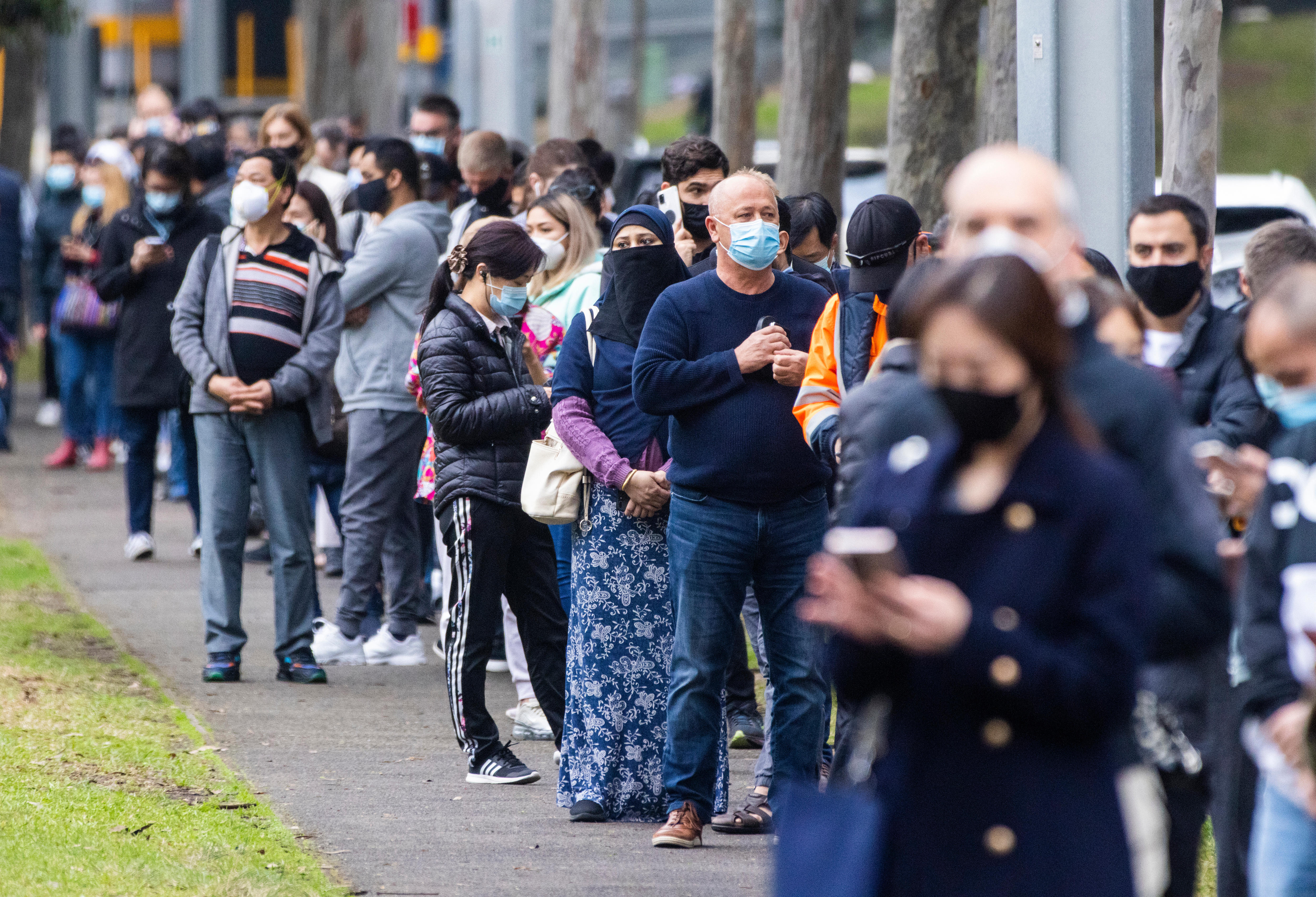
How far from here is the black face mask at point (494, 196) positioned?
9.76 m

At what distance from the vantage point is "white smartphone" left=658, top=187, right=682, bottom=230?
7.40 metres

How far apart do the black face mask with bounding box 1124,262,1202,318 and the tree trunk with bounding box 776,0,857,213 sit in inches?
274

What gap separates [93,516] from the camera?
13.7 m

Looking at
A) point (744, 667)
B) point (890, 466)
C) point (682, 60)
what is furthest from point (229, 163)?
point (682, 60)

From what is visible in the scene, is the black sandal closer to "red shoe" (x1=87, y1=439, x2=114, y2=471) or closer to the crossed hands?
the crossed hands

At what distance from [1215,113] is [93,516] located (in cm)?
904

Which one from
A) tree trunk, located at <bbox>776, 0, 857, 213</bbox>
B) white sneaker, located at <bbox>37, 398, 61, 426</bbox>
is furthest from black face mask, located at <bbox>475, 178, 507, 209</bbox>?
white sneaker, located at <bbox>37, 398, 61, 426</bbox>

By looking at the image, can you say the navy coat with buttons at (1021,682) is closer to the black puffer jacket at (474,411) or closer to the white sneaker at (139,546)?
the black puffer jacket at (474,411)

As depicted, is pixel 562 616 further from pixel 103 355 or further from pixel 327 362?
pixel 103 355

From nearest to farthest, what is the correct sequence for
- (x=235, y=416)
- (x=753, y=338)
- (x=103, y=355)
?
1. (x=753, y=338)
2. (x=235, y=416)
3. (x=103, y=355)

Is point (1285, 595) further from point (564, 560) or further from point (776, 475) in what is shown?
point (564, 560)

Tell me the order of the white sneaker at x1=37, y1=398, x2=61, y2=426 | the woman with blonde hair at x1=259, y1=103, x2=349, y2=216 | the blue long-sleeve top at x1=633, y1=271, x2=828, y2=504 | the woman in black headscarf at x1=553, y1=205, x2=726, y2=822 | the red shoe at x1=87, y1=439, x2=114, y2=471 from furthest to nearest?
the white sneaker at x1=37, y1=398, x2=61, y2=426, the red shoe at x1=87, y1=439, x2=114, y2=471, the woman with blonde hair at x1=259, y1=103, x2=349, y2=216, the woman in black headscarf at x1=553, y1=205, x2=726, y2=822, the blue long-sleeve top at x1=633, y1=271, x2=828, y2=504

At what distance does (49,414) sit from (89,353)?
13.9ft

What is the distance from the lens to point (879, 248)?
565 cm
